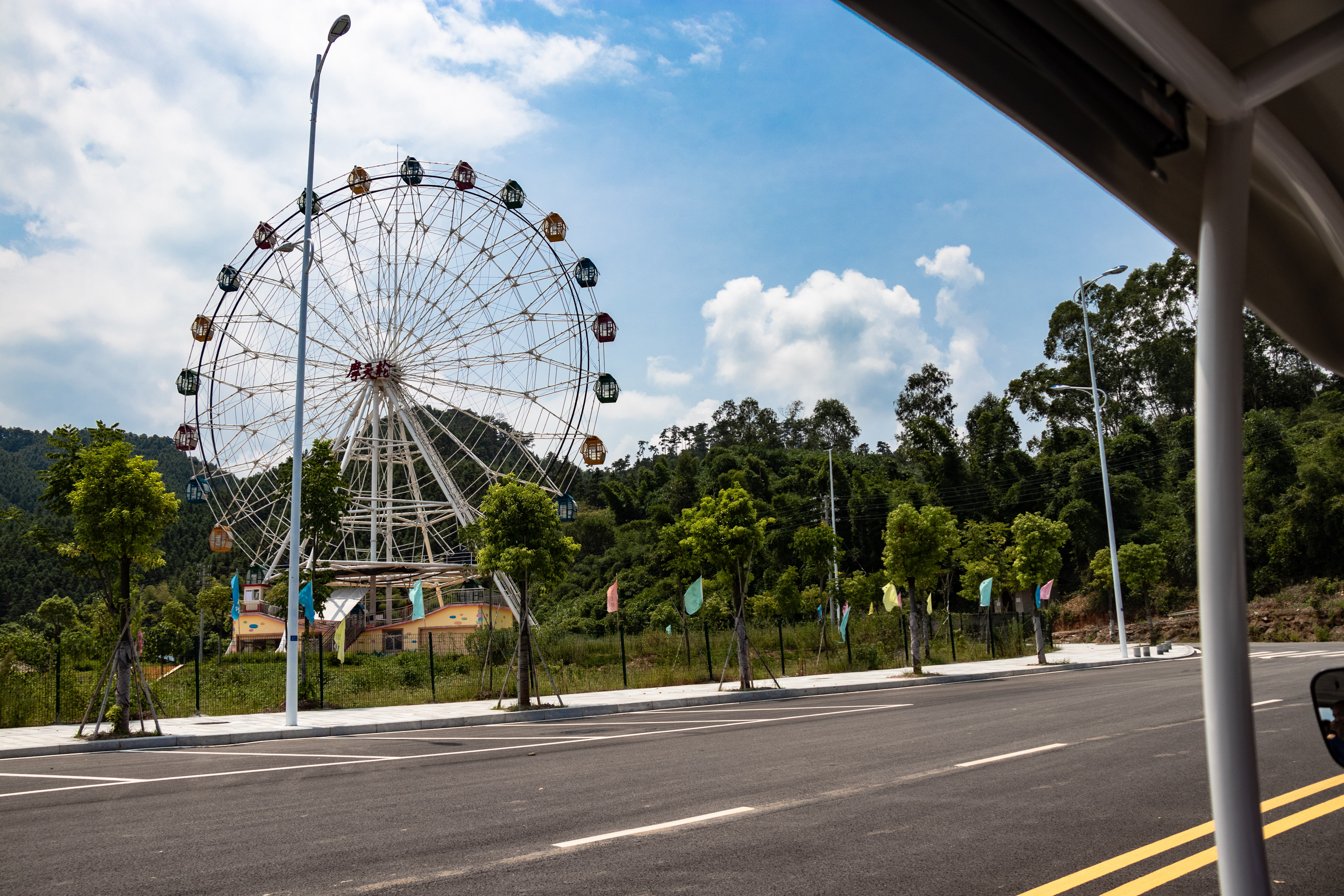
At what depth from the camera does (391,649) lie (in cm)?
4531

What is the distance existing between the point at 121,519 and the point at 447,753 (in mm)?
7442

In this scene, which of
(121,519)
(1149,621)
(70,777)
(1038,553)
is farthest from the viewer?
(1149,621)

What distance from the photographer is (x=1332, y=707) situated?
263 cm

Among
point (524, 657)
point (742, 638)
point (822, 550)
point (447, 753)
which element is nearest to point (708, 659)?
point (742, 638)

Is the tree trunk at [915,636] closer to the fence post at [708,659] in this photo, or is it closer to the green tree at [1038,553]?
the fence post at [708,659]

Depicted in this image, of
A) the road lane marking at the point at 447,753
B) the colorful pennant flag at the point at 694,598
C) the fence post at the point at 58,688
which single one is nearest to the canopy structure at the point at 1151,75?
the road lane marking at the point at 447,753

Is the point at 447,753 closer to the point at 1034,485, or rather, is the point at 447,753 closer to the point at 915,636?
the point at 915,636

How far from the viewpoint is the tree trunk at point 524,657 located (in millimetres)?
18359

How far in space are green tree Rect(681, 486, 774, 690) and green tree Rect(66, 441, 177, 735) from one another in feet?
37.5

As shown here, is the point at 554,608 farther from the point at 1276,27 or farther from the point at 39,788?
the point at 1276,27

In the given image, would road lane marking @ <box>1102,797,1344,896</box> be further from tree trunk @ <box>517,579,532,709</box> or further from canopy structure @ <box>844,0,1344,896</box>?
tree trunk @ <box>517,579,532,709</box>

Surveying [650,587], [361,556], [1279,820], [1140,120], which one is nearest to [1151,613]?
[650,587]

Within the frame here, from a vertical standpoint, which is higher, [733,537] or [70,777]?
[733,537]

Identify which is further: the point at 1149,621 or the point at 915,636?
the point at 1149,621
